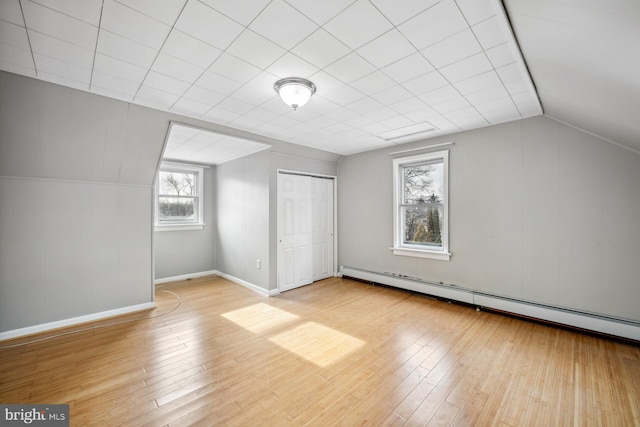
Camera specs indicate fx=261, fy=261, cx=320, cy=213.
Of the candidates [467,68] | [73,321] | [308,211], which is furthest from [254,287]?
[467,68]

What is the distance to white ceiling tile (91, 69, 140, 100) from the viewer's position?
2.33 metres

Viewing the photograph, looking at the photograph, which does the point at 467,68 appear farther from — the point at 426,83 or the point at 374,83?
the point at 374,83

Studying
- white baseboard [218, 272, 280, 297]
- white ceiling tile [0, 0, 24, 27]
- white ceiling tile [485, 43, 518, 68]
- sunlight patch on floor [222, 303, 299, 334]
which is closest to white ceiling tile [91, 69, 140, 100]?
white ceiling tile [0, 0, 24, 27]

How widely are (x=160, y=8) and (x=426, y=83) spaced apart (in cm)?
216

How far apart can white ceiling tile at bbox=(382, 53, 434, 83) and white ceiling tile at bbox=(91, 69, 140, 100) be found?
2.37 m

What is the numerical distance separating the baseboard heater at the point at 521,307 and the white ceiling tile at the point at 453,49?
3.12m

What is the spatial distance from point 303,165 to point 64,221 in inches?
139

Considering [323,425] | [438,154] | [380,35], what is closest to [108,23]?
[380,35]

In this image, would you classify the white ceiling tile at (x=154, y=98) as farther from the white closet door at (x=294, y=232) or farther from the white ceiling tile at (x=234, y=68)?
the white closet door at (x=294, y=232)

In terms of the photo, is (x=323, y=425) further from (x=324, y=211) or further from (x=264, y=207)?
(x=324, y=211)

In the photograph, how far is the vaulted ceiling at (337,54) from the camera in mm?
1563

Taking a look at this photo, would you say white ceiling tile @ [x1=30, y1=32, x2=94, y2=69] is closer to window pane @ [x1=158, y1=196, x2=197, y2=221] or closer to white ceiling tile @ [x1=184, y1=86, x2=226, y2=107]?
white ceiling tile @ [x1=184, y1=86, x2=226, y2=107]

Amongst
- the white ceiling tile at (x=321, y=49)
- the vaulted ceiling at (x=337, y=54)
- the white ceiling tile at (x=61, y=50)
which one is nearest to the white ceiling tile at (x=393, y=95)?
the vaulted ceiling at (x=337, y=54)

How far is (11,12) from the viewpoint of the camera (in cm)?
158
